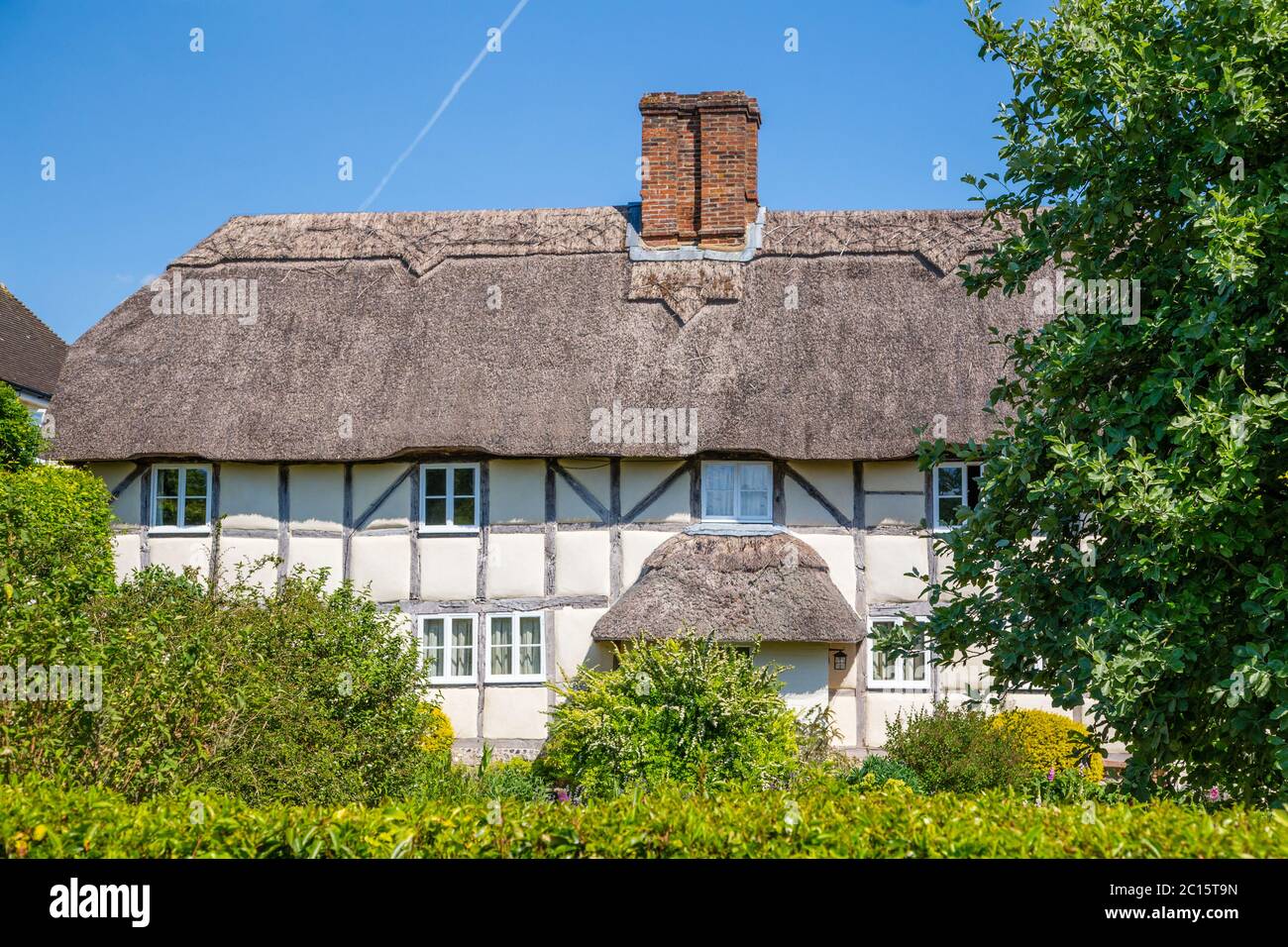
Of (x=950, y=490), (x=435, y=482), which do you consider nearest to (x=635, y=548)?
(x=435, y=482)

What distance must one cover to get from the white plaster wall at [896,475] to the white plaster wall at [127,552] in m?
11.2

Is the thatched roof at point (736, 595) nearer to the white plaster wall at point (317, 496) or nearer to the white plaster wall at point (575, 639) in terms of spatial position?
the white plaster wall at point (575, 639)

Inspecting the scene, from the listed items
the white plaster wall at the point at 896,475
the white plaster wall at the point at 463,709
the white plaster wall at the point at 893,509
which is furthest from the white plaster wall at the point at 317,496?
the white plaster wall at the point at 896,475

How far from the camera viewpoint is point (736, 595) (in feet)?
53.7

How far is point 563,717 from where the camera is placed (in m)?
11.0

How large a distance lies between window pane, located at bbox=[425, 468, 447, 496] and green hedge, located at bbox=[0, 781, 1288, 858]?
39.9 feet

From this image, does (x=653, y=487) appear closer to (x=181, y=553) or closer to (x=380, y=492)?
(x=380, y=492)

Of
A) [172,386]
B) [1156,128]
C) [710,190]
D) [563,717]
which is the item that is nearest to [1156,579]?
[1156,128]

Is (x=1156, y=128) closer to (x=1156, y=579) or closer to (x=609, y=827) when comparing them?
(x=1156, y=579)

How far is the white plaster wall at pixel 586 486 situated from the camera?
1742 cm

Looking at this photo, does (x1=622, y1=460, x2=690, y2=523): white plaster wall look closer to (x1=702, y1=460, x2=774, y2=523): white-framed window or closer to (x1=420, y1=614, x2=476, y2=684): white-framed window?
(x1=702, y1=460, x2=774, y2=523): white-framed window

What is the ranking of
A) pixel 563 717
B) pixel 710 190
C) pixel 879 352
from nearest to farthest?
pixel 563 717 < pixel 879 352 < pixel 710 190

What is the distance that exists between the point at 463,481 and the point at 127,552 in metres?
5.32
